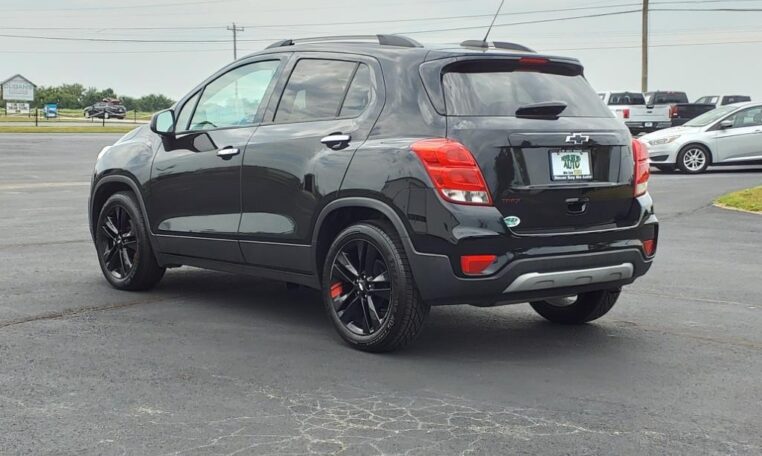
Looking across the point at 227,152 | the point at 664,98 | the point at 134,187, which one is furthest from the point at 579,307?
the point at 664,98

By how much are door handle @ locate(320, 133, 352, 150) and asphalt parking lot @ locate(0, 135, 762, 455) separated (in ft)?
4.03

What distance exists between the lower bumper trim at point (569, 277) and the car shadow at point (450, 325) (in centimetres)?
52

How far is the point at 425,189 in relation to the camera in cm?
545

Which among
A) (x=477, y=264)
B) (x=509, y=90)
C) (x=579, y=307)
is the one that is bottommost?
(x=579, y=307)

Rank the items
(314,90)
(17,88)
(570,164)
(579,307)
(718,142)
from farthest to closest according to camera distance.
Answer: (17,88) → (718,142) → (579,307) → (314,90) → (570,164)

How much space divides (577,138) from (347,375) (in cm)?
191

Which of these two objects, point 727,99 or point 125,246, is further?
point 727,99

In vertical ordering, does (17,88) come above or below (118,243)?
above

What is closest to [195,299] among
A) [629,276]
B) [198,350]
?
[198,350]

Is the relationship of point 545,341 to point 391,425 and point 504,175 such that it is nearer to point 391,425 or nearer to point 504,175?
point 504,175

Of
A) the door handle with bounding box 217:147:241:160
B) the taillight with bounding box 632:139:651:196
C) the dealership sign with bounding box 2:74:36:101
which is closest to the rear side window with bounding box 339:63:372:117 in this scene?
the door handle with bounding box 217:147:241:160

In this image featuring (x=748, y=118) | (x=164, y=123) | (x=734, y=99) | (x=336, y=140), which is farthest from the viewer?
(x=734, y=99)

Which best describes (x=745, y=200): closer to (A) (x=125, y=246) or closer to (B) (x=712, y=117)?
(B) (x=712, y=117)

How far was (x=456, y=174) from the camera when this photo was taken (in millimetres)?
5418
